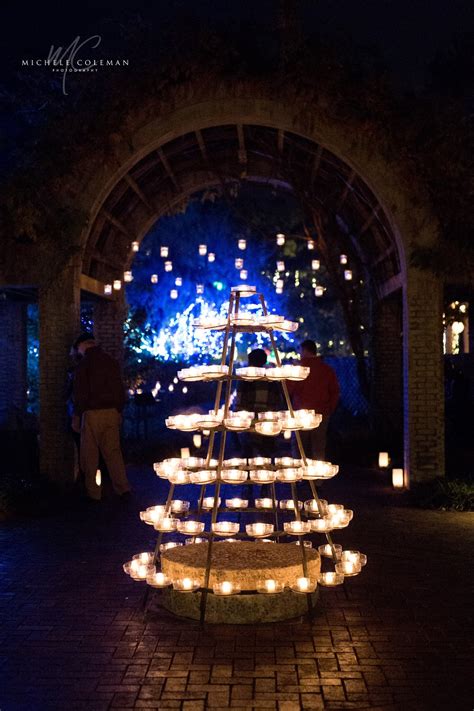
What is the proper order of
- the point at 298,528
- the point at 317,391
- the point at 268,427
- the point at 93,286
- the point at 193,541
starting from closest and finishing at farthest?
the point at 268,427, the point at 298,528, the point at 193,541, the point at 317,391, the point at 93,286

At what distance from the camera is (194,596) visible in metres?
5.60

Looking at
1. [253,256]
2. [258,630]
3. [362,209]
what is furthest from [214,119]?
[253,256]

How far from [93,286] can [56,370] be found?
2046 mm

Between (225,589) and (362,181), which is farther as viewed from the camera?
(362,181)

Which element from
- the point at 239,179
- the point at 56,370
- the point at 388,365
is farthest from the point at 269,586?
the point at 239,179

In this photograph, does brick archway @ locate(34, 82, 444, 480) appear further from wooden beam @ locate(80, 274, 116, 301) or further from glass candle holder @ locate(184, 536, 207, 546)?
glass candle holder @ locate(184, 536, 207, 546)

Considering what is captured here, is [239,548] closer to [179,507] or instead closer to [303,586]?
[179,507]

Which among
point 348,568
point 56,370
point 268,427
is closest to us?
point 268,427

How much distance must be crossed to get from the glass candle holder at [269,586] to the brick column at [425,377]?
5759 millimetres

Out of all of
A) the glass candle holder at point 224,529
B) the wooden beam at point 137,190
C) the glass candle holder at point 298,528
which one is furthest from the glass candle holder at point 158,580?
the wooden beam at point 137,190

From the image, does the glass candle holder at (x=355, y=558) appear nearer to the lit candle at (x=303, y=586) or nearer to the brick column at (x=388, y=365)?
the lit candle at (x=303, y=586)

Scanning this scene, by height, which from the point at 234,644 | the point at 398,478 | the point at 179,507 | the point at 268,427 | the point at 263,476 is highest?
the point at 268,427

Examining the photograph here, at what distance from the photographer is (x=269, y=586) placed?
18.0 ft

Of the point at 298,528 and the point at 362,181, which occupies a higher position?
the point at 362,181
